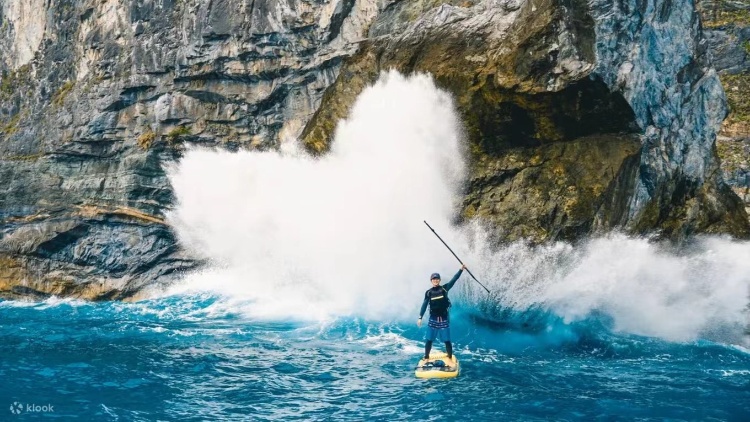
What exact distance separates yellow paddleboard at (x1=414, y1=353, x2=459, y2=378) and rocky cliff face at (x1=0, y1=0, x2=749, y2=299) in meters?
5.74

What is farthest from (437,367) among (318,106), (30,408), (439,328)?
(318,106)

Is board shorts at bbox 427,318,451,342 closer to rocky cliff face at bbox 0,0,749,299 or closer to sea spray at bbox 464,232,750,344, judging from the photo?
sea spray at bbox 464,232,750,344

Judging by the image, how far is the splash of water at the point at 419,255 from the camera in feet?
60.7

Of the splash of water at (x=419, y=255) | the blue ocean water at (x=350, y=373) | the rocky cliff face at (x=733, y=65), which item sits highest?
the rocky cliff face at (x=733, y=65)

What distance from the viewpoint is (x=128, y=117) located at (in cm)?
2873

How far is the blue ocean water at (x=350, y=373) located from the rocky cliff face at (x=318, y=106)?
3901 millimetres

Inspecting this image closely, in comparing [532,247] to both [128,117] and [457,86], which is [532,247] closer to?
[457,86]

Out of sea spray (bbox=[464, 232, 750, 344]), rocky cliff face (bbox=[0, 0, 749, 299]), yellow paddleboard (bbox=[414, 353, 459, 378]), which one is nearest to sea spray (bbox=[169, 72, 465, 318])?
rocky cliff face (bbox=[0, 0, 749, 299])

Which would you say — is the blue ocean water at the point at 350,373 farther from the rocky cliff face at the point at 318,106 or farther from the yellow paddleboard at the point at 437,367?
the rocky cliff face at the point at 318,106

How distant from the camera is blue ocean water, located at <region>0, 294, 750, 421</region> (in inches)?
469

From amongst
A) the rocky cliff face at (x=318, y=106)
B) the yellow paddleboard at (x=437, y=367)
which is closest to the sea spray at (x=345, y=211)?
the rocky cliff face at (x=318, y=106)

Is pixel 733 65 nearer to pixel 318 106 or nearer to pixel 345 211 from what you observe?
pixel 318 106

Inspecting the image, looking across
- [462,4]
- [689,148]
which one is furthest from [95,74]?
[689,148]

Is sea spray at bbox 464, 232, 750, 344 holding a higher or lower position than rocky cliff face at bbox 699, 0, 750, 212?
lower
